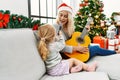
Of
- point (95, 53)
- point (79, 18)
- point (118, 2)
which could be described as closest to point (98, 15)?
point (79, 18)

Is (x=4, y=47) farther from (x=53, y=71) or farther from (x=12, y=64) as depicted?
(x=53, y=71)

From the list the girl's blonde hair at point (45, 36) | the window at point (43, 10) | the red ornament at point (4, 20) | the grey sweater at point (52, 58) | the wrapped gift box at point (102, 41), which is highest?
the window at point (43, 10)

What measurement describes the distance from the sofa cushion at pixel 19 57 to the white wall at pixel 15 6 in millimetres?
691

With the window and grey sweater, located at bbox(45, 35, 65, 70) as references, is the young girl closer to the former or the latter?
grey sweater, located at bbox(45, 35, 65, 70)

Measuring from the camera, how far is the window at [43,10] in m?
4.14

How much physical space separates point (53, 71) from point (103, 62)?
2.06ft

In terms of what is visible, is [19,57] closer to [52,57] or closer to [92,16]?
[52,57]

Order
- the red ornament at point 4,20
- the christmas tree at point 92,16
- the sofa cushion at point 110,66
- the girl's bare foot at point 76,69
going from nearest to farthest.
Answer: the red ornament at point 4,20
the sofa cushion at point 110,66
the girl's bare foot at point 76,69
the christmas tree at point 92,16

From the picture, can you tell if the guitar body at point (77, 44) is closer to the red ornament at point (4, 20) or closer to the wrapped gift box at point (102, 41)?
the red ornament at point (4, 20)

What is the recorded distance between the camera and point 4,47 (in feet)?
4.88

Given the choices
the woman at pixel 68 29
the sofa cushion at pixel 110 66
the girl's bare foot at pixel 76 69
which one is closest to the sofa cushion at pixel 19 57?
the girl's bare foot at pixel 76 69

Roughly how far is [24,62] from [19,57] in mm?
79

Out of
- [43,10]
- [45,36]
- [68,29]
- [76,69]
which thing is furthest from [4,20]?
[43,10]

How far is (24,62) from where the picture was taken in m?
1.71
